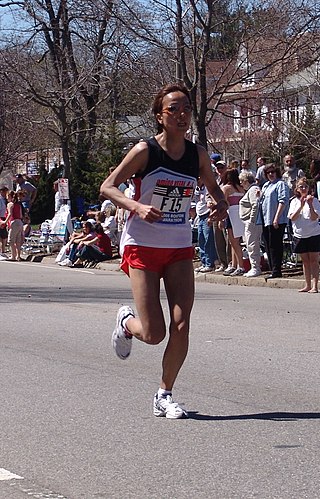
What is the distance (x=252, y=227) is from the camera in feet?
63.1

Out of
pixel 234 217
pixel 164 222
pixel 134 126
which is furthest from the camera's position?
pixel 134 126

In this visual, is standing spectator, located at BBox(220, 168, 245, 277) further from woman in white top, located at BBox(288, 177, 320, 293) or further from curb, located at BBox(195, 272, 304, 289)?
woman in white top, located at BBox(288, 177, 320, 293)

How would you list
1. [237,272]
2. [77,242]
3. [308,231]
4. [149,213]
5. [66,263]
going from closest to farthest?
[149,213] → [308,231] → [237,272] → [77,242] → [66,263]

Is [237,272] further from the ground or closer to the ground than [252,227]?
closer to the ground

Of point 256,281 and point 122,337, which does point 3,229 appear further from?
point 122,337

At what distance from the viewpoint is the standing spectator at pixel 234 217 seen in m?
19.8

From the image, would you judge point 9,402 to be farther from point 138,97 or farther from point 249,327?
point 138,97

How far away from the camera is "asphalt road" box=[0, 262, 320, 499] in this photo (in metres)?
5.71

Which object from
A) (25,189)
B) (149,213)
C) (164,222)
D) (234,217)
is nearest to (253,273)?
(234,217)

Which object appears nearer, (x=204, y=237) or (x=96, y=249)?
(x=204, y=237)

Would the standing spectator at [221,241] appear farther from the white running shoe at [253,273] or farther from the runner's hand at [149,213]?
the runner's hand at [149,213]

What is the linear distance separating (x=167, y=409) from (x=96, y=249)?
1806 cm

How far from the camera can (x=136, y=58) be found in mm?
25453

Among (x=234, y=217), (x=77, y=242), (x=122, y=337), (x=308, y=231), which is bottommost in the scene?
(x=77, y=242)
